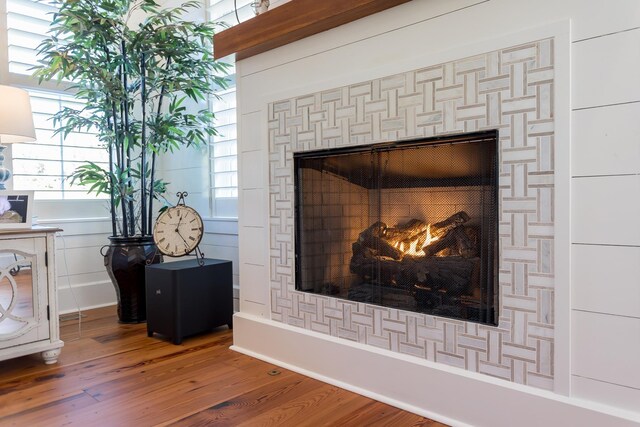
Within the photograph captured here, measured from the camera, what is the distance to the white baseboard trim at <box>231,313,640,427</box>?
4.45 ft

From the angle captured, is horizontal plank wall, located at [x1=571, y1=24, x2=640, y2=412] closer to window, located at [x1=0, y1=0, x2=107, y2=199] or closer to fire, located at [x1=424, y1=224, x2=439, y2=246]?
fire, located at [x1=424, y1=224, x2=439, y2=246]

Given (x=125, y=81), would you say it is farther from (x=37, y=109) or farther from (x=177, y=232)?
(x=177, y=232)

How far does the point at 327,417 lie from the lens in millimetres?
1647

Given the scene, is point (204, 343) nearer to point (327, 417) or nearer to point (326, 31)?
point (327, 417)

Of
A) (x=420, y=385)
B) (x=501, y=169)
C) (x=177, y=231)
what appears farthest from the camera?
(x=177, y=231)

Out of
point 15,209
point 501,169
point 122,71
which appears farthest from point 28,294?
point 501,169

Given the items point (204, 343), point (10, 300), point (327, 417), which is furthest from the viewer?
point (204, 343)

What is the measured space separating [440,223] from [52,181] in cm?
276

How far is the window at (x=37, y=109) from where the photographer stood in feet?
9.78

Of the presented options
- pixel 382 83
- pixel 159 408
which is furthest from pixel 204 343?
pixel 382 83

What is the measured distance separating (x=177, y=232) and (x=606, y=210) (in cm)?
217

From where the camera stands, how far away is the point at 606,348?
4.25ft

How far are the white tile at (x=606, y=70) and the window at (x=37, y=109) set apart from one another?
9.97 ft

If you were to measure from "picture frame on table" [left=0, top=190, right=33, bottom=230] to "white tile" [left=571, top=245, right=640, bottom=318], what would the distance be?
2.37m
